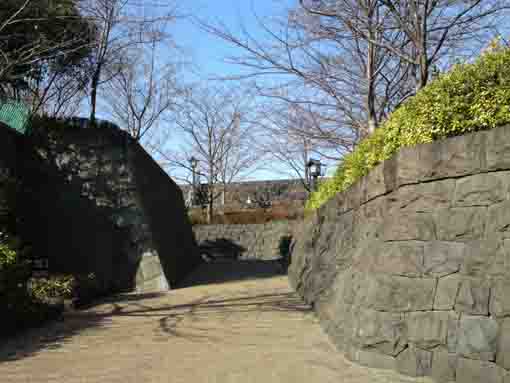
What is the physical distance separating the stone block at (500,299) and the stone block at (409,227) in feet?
2.14

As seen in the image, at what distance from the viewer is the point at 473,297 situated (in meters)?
3.41

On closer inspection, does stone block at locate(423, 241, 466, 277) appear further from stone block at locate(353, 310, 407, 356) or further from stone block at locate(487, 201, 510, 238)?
stone block at locate(353, 310, 407, 356)

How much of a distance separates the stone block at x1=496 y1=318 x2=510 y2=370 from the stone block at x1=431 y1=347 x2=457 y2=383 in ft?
1.05

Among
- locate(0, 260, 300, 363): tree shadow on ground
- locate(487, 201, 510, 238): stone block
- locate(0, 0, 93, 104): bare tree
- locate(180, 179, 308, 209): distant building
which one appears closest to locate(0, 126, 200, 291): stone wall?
locate(0, 260, 300, 363): tree shadow on ground

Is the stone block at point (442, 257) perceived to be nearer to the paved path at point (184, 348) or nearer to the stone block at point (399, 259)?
the stone block at point (399, 259)

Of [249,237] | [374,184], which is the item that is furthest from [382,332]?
[249,237]

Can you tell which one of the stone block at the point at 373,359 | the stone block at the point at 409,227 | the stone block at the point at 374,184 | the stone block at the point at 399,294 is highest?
the stone block at the point at 374,184

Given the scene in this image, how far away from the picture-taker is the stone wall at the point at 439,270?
332cm

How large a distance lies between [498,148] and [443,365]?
1.67m

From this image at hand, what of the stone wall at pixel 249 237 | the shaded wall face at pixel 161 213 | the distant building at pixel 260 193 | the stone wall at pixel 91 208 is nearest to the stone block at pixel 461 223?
the stone wall at pixel 91 208

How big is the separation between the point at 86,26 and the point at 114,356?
23.3 ft

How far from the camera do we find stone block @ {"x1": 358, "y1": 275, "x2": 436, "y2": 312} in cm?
368

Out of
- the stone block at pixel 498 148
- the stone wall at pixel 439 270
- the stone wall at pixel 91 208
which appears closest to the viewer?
the stone wall at pixel 439 270

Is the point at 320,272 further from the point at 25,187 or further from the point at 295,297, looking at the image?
the point at 25,187
